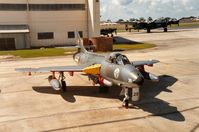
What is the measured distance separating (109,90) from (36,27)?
35299 mm

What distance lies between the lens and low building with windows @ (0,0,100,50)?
163 ft

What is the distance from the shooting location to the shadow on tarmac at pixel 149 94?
591 inches

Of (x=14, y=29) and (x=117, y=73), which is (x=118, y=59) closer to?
(x=117, y=73)

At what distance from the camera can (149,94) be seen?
18484 mm

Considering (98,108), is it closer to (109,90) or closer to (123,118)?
(123,118)

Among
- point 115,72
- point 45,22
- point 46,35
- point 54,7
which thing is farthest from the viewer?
point 46,35

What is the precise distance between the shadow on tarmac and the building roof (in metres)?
29.8

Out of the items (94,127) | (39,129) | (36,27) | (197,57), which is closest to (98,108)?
(94,127)

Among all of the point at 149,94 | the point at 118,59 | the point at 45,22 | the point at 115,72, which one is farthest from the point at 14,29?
the point at 115,72

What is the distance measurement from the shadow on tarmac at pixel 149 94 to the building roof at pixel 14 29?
2977 cm

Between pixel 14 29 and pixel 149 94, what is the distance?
36132mm

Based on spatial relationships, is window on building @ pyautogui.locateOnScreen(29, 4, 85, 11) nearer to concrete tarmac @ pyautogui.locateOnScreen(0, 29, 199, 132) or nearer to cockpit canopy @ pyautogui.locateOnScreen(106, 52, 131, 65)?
concrete tarmac @ pyautogui.locateOnScreen(0, 29, 199, 132)

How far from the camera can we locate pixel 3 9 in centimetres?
4928

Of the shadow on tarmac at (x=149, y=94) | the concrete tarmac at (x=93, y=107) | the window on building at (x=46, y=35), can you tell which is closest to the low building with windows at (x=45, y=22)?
the window on building at (x=46, y=35)
